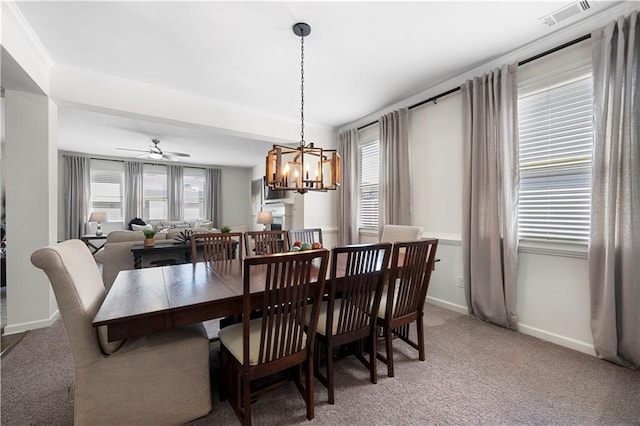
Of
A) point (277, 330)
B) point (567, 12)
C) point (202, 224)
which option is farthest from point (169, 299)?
point (202, 224)

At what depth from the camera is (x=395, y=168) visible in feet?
12.0

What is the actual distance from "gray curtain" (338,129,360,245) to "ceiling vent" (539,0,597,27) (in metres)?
2.59

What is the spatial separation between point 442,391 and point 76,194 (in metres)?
8.49

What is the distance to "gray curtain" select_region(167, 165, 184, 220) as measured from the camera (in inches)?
304

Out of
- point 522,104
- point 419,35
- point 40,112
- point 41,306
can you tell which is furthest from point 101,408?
point 522,104

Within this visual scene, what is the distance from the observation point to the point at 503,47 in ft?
8.30

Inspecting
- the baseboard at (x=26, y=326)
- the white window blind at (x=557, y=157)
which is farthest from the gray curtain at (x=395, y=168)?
the baseboard at (x=26, y=326)

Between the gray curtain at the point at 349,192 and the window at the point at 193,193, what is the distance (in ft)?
17.8

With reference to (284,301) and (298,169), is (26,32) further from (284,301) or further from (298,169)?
(284,301)

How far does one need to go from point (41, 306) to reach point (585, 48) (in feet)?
18.1

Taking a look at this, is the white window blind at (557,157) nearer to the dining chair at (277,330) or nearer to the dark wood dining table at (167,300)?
the dining chair at (277,330)

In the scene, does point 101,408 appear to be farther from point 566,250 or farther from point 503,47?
point 503,47

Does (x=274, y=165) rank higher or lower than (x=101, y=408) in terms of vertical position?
higher

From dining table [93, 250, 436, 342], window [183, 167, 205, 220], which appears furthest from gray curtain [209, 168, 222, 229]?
dining table [93, 250, 436, 342]
